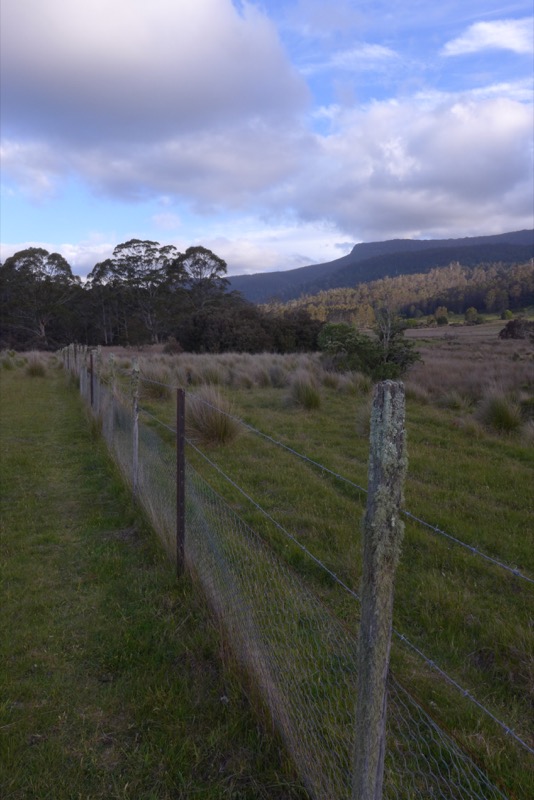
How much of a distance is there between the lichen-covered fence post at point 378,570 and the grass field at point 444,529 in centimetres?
94

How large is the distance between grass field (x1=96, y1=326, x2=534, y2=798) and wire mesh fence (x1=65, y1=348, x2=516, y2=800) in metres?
0.23

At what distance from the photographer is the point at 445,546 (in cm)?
448

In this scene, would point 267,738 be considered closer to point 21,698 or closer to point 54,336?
point 21,698

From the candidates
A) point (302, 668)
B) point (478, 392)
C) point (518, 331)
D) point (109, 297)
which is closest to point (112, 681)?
point (302, 668)

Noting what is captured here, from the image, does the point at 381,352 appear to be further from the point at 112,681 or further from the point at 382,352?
the point at 112,681

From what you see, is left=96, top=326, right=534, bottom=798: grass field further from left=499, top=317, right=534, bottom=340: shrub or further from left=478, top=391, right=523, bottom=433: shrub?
left=499, top=317, right=534, bottom=340: shrub

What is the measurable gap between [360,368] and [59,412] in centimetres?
841

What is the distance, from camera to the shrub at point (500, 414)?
8.92 metres

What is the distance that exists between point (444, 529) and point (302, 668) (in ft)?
8.18

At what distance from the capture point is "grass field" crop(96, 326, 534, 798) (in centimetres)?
273

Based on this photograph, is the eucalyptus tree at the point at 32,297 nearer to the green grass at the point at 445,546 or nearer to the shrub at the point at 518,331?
the shrub at the point at 518,331

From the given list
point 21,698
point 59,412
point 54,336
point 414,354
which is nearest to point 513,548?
point 21,698

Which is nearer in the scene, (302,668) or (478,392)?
(302,668)

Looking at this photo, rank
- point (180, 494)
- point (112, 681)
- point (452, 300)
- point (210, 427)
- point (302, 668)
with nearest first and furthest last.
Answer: point (302, 668) < point (112, 681) < point (180, 494) < point (210, 427) < point (452, 300)
